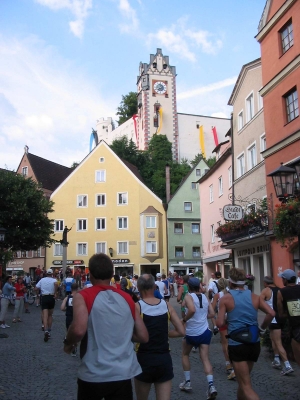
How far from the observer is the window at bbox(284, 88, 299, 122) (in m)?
18.9

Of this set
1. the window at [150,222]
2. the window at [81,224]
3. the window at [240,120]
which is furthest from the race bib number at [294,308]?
the window at [81,224]

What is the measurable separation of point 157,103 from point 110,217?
38331 mm

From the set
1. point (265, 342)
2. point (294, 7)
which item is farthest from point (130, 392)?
point (294, 7)

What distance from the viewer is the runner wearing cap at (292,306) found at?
721cm

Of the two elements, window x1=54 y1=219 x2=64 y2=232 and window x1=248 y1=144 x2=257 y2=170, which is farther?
window x1=54 y1=219 x2=64 y2=232

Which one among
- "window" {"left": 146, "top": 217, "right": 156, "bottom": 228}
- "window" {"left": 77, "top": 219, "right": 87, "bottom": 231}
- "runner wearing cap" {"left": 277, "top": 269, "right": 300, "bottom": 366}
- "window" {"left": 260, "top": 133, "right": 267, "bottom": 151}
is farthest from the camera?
"window" {"left": 77, "top": 219, "right": 87, "bottom": 231}

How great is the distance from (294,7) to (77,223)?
3605 cm

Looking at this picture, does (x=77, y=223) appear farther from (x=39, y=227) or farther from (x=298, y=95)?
(x=298, y=95)

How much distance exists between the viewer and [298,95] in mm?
18656

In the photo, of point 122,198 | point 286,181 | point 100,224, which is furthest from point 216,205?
point 286,181

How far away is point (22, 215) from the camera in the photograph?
29.2m

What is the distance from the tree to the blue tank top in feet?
295

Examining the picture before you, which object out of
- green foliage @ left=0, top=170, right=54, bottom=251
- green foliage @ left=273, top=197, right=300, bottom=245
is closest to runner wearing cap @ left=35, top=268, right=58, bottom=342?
green foliage @ left=273, top=197, right=300, bottom=245

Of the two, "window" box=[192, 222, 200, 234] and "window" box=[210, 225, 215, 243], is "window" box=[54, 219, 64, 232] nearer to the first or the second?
"window" box=[192, 222, 200, 234]
